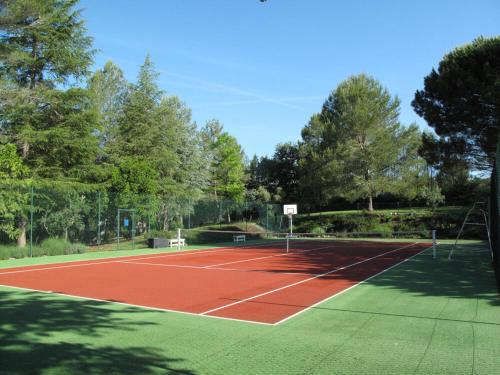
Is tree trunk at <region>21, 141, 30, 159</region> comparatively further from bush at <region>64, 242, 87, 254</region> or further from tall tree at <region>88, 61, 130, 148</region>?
tall tree at <region>88, 61, 130, 148</region>

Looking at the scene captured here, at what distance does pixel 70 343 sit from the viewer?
5.84 m

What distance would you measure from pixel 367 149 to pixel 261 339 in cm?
3707

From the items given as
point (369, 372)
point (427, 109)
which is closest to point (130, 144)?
point (427, 109)

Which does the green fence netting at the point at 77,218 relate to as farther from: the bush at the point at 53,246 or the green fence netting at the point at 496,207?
the green fence netting at the point at 496,207

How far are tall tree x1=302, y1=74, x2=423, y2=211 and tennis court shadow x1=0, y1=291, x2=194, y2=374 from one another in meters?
35.7

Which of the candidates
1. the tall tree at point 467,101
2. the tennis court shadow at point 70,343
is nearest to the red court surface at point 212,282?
the tennis court shadow at point 70,343

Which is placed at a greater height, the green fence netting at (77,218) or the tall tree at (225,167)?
the tall tree at (225,167)

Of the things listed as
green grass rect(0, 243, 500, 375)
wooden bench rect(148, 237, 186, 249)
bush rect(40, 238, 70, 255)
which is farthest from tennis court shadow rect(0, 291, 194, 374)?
wooden bench rect(148, 237, 186, 249)

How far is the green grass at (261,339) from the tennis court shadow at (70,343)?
0.01 metres

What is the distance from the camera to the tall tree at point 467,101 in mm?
21062

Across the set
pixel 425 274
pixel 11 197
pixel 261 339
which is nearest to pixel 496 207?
pixel 425 274

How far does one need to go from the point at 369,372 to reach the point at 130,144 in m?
32.0

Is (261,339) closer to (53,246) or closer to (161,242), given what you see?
(53,246)

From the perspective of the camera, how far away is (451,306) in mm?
8414
